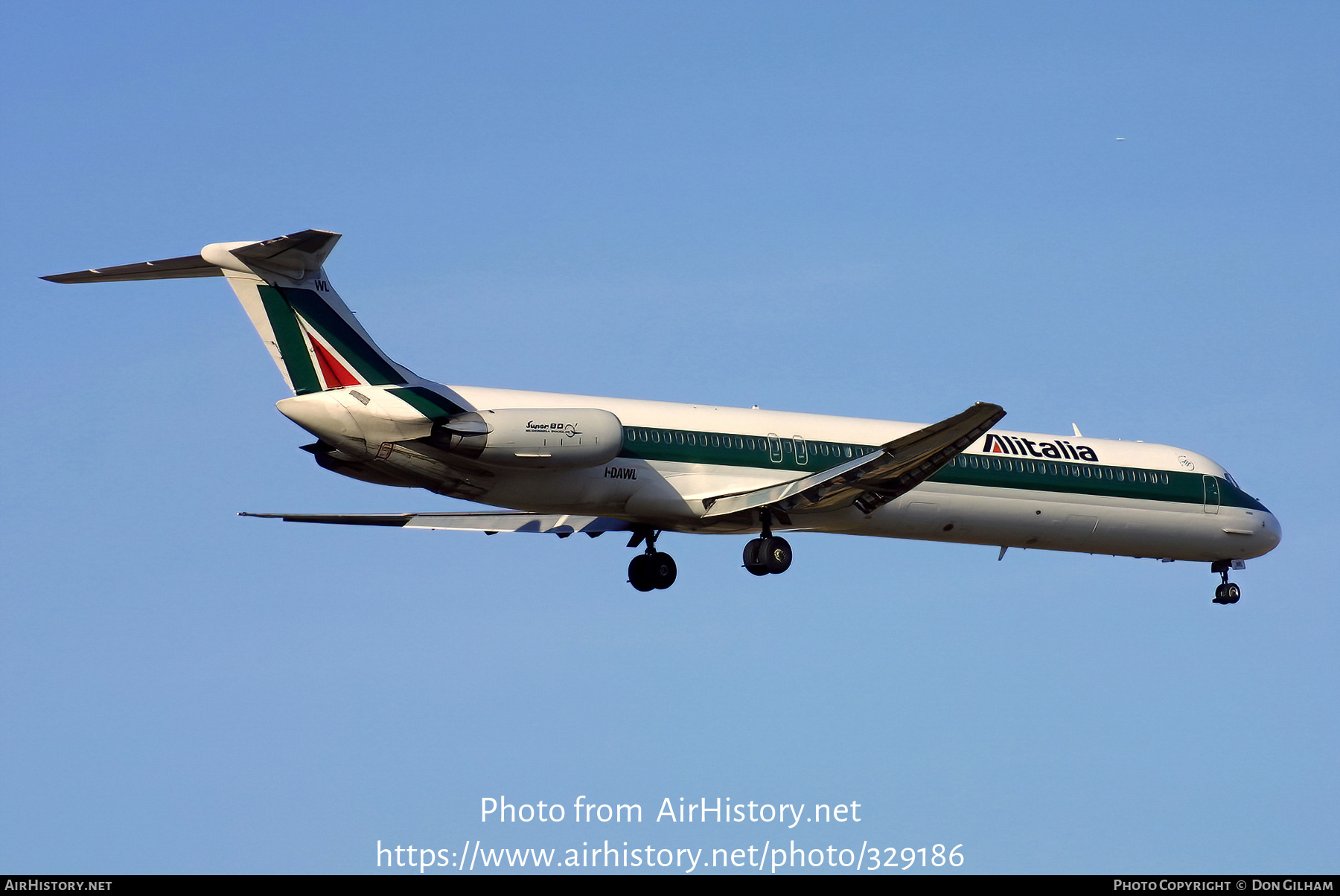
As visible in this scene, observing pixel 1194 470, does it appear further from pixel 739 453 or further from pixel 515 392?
pixel 515 392

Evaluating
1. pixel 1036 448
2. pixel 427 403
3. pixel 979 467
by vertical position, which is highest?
pixel 1036 448

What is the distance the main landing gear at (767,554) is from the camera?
27.0 m

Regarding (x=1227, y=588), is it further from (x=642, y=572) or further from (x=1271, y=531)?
(x=642, y=572)

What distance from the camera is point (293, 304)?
23453mm

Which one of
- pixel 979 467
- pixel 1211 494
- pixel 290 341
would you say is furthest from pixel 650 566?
pixel 1211 494

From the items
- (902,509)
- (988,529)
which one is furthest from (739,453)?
(988,529)

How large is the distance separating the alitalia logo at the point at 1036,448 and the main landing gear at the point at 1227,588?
155 inches

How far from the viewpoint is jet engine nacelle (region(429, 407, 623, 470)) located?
23453 mm

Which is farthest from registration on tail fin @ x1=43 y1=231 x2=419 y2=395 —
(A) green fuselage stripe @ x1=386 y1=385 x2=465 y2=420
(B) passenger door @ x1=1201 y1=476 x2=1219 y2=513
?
(B) passenger door @ x1=1201 y1=476 x2=1219 y2=513

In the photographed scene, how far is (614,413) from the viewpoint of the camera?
2598 centimetres

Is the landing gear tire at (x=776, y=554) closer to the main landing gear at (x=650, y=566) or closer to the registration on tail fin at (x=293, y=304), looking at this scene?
the main landing gear at (x=650, y=566)

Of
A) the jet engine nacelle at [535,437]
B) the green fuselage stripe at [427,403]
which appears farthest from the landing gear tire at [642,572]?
the green fuselage stripe at [427,403]

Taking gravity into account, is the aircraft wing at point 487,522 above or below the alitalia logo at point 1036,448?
below

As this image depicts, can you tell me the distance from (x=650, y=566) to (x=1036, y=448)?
24.5 ft
